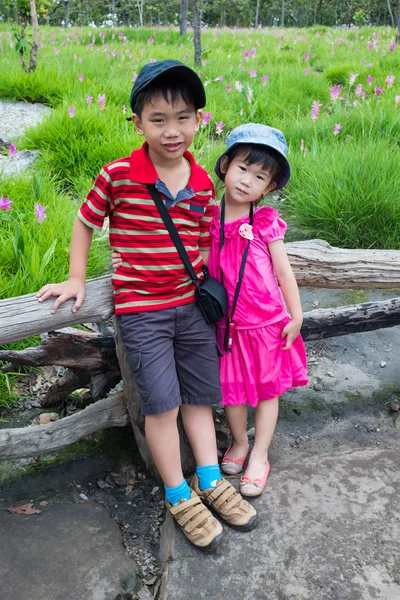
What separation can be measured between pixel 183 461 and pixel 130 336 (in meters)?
0.64

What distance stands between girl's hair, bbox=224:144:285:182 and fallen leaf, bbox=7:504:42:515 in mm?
1526

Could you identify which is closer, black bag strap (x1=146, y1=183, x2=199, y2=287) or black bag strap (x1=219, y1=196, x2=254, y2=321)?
black bag strap (x1=146, y1=183, x2=199, y2=287)

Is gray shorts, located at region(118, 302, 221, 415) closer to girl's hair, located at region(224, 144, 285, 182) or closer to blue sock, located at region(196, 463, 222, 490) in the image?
blue sock, located at region(196, 463, 222, 490)

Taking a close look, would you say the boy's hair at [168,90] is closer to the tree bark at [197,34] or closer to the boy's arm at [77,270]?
the boy's arm at [77,270]

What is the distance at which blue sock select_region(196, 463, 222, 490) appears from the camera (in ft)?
7.07

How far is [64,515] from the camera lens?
2172mm

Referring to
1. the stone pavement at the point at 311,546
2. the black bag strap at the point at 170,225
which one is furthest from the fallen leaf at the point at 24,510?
the black bag strap at the point at 170,225

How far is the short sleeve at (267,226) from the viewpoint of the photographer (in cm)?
214

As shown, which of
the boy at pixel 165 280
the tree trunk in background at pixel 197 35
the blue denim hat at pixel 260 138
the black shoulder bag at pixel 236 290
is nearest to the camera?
the boy at pixel 165 280

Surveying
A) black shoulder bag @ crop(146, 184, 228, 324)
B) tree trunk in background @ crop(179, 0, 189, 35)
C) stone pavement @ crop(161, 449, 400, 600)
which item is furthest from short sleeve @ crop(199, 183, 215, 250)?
tree trunk in background @ crop(179, 0, 189, 35)

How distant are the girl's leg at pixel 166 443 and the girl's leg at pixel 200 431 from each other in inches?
4.0

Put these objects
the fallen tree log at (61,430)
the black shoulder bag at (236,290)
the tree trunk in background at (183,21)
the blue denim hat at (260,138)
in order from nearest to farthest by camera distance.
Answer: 1. the blue denim hat at (260,138)
2. the black shoulder bag at (236,290)
3. the fallen tree log at (61,430)
4. the tree trunk in background at (183,21)

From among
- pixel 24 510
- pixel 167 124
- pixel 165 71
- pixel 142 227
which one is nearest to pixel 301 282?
pixel 142 227

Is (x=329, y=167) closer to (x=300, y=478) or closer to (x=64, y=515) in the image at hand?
(x=300, y=478)
